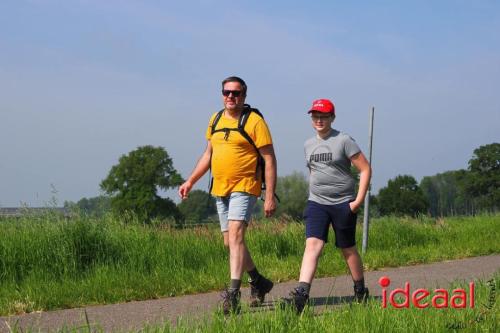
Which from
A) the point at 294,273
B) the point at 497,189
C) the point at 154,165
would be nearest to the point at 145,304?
the point at 294,273

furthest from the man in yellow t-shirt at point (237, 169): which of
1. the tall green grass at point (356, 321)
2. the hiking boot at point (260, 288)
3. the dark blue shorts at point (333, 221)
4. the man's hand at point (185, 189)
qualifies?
the tall green grass at point (356, 321)

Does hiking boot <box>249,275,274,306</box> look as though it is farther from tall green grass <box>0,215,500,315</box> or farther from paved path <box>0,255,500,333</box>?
tall green grass <box>0,215,500,315</box>

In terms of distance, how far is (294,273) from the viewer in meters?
7.85

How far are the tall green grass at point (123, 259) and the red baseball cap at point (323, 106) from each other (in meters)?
2.22

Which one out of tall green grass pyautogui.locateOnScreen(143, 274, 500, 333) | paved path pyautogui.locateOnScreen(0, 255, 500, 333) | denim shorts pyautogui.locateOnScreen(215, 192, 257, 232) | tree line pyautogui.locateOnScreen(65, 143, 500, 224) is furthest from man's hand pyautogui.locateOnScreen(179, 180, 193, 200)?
tree line pyautogui.locateOnScreen(65, 143, 500, 224)

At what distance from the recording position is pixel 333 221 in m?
5.82

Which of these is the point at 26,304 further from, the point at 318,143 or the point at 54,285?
the point at 318,143

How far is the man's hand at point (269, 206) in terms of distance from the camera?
19.0 ft

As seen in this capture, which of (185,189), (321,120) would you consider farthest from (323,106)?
(185,189)

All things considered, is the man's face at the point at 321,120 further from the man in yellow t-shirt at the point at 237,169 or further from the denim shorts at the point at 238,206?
the denim shorts at the point at 238,206

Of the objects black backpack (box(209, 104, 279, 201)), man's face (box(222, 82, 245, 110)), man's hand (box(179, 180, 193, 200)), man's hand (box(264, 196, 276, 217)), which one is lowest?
man's hand (box(264, 196, 276, 217))

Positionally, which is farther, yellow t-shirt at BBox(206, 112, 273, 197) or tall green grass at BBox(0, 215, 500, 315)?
tall green grass at BBox(0, 215, 500, 315)

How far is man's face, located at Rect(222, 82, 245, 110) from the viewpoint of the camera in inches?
228

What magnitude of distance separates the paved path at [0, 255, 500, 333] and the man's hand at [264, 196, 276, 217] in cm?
68
